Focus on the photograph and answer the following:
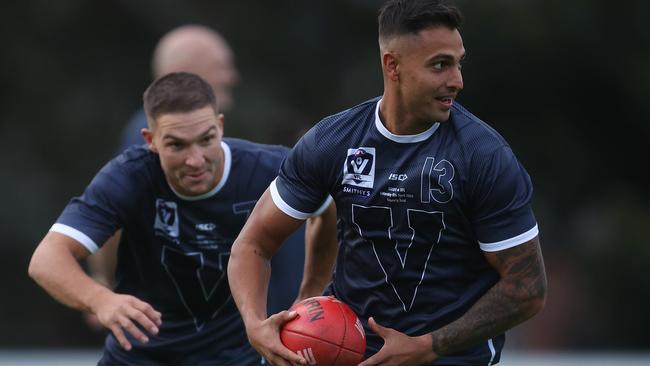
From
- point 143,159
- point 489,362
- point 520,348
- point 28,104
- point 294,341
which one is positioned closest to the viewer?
point 294,341

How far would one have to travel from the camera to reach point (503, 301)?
5605 millimetres

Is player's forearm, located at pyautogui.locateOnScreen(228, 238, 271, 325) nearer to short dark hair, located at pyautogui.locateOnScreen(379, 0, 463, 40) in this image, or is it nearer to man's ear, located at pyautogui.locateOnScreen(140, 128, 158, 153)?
man's ear, located at pyautogui.locateOnScreen(140, 128, 158, 153)

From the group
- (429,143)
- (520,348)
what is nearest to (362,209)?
(429,143)

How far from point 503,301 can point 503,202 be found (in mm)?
436

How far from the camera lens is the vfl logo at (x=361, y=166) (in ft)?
18.9

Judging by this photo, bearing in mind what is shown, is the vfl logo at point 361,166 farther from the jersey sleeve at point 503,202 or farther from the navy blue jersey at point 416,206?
the jersey sleeve at point 503,202

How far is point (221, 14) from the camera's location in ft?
58.3

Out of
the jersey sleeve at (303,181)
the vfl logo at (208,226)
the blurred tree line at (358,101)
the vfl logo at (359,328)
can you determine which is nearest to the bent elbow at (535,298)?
the vfl logo at (359,328)

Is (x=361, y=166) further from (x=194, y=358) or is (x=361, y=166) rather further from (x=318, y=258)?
(x=194, y=358)

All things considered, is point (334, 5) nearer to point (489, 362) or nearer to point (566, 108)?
point (566, 108)

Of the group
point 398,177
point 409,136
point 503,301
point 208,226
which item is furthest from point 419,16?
point 208,226

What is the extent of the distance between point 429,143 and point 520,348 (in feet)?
36.8

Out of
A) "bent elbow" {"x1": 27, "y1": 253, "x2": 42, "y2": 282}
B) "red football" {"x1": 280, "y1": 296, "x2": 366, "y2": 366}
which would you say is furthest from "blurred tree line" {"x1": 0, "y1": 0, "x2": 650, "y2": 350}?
→ "red football" {"x1": 280, "y1": 296, "x2": 366, "y2": 366}

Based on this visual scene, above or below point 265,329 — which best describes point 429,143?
above
